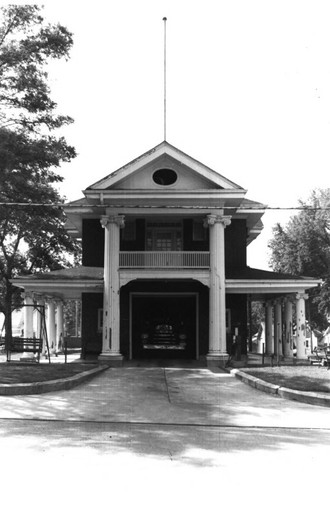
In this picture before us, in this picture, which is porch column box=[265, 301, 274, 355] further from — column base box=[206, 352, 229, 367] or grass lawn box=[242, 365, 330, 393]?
grass lawn box=[242, 365, 330, 393]

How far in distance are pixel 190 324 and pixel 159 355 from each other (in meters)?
2.02

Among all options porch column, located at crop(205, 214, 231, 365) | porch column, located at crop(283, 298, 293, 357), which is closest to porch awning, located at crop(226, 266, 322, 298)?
porch column, located at crop(205, 214, 231, 365)

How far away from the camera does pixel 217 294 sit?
22.4m

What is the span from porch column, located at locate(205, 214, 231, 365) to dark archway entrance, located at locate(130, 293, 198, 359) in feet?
9.31

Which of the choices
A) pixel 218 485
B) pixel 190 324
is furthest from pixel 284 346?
pixel 218 485

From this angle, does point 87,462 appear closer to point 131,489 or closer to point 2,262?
point 131,489

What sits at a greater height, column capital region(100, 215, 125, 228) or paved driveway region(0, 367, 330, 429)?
column capital region(100, 215, 125, 228)

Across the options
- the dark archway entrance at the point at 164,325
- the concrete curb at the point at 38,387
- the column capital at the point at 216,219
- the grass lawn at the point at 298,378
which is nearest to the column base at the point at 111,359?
the dark archway entrance at the point at 164,325

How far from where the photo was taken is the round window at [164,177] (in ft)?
76.6

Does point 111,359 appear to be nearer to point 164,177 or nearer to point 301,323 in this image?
point 164,177

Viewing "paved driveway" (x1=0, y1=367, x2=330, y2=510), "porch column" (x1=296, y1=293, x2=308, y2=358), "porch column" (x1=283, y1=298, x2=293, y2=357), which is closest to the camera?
"paved driveway" (x1=0, y1=367, x2=330, y2=510)

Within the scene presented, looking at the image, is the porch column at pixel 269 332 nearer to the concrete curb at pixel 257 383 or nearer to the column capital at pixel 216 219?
the column capital at pixel 216 219

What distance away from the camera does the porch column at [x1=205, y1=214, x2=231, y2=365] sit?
22.2 meters

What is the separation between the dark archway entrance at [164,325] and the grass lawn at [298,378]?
25.1 ft
